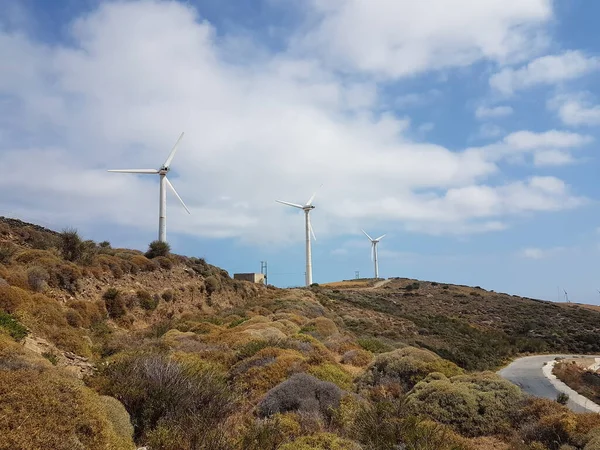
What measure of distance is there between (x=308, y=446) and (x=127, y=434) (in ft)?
9.84

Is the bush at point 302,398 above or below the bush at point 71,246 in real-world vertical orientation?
below

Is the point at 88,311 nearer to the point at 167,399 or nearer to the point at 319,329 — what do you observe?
the point at 319,329

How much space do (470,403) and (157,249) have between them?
106 feet

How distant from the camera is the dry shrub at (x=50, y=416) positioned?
6020 mm

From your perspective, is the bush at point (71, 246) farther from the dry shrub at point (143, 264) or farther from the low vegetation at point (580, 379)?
the low vegetation at point (580, 379)

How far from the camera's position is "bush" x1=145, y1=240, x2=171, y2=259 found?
39.5 m

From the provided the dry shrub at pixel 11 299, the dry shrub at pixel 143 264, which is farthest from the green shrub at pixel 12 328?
the dry shrub at pixel 143 264

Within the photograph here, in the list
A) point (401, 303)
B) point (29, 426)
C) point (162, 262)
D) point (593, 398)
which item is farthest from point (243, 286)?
point (29, 426)

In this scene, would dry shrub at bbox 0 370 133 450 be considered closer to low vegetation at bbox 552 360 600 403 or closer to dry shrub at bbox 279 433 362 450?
dry shrub at bbox 279 433 362 450

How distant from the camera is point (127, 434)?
7.79m

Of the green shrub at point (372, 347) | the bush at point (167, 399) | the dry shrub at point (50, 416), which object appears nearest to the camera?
the dry shrub at point (50, 416)

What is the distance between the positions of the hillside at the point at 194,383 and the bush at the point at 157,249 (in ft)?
16.1

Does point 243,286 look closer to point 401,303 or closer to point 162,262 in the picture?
point 162,262

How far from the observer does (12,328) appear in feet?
41.2
